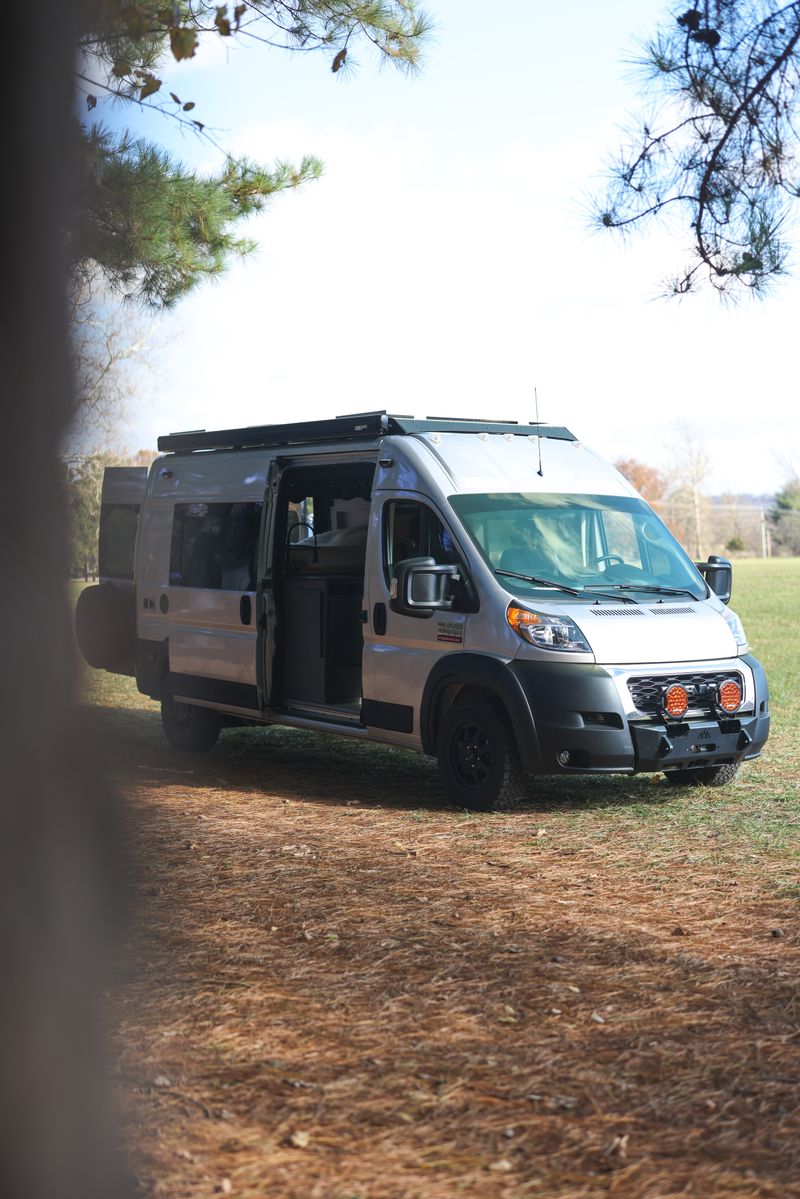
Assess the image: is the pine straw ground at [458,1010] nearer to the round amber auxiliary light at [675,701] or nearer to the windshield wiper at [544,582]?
the round amber auxiliary light at [675,701]

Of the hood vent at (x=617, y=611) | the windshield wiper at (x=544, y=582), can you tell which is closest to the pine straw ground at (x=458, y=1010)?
the hood vent at (x=617, y=611)

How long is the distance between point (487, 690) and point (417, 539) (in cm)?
124

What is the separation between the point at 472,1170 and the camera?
3.81 m

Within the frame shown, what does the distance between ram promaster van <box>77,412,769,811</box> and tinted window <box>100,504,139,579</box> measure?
47.4 inches

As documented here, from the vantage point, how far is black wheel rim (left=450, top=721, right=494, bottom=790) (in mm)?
8781

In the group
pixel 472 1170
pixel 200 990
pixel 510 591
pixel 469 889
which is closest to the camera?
pixel 472 1170

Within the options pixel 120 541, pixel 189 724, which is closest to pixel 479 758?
pixel 189 724

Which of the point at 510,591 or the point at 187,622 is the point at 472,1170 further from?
the point at 187,622

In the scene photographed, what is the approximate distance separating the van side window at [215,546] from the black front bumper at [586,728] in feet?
10.2

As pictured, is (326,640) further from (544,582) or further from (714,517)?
(714,517)

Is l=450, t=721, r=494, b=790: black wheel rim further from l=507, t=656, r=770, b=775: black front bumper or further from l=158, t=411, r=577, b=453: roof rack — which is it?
l=158, t=411, r=577, b=453: roof rack

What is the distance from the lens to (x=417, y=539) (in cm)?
936

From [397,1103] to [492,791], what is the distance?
4532mm

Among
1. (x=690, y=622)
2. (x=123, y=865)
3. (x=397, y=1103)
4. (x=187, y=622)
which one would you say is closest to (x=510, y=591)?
(x=690, y=622)
